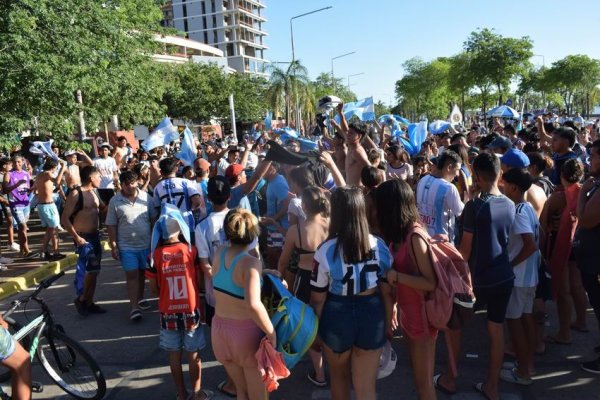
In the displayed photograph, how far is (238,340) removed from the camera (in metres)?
2.98

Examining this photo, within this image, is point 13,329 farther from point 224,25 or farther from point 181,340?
point 224,25

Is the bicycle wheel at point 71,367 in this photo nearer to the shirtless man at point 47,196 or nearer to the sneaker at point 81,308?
the sneaker at point 81,308

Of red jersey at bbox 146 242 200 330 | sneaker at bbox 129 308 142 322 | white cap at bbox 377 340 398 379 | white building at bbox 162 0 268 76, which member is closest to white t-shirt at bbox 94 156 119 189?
sneaker at bbox 129 308 142 322

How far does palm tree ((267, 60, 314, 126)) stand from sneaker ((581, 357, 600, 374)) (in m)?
39.9

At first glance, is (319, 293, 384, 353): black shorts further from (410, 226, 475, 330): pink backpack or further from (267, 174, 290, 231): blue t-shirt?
A: (267, 174, 290, 231): blue t-shirt

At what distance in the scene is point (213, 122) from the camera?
49906 mm

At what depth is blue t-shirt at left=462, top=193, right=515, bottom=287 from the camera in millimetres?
3460

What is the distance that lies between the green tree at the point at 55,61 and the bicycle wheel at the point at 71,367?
7.21 metres

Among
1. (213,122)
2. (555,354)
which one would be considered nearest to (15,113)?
(555,354)

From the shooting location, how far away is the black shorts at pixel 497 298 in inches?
140

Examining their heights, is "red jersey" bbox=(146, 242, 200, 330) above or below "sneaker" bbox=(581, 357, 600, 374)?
above

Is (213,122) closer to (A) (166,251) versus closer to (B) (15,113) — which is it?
(B) (15,113)

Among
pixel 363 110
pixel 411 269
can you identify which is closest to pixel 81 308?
pixel 411 269

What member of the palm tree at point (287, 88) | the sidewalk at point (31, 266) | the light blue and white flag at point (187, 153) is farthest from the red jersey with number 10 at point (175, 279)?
the palm tree at point (287, 88)
